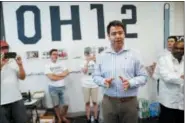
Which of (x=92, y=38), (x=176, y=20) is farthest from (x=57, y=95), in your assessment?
(x=176, y=20)

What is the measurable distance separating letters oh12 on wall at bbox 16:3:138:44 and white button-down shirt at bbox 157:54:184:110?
0.45 metres

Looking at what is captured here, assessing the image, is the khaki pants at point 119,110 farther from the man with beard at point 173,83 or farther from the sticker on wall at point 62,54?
the sticker on wall at point 62,54

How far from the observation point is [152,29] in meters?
1.89

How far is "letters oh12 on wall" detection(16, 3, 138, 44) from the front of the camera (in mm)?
1651

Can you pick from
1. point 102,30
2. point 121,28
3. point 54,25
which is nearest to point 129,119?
point 121,28

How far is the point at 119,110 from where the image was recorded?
1342 mm

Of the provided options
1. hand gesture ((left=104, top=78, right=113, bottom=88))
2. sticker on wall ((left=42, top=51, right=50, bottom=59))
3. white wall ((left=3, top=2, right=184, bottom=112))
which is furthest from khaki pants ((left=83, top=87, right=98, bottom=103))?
hand gesture ((left=104, top=78, right=113, bottom=88))

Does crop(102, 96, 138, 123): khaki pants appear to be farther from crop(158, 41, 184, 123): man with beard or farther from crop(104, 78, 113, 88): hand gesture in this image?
crop(158, 41, 184, 123): man with beard

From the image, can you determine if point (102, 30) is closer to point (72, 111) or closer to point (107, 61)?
point (107, 61)

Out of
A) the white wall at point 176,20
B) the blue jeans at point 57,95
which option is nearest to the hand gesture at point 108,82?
the blue jeans at point 57,95

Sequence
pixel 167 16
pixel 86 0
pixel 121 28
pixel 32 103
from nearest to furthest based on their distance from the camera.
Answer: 1. pixel 121 28
2. pixel 32 103
3. pixel 86 0
4. pixel 167 16

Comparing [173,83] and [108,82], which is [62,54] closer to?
[108,82]

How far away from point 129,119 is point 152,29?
0.86 meters

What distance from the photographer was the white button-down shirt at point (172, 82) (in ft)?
4.94
